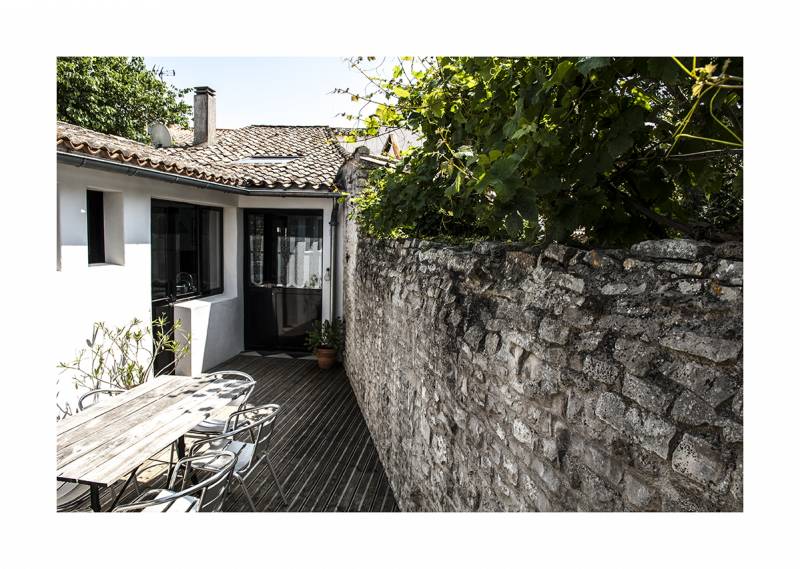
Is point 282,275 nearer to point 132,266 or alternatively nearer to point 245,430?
point 132,266

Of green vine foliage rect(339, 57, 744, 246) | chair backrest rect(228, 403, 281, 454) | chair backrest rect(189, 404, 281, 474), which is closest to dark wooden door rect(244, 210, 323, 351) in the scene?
chair backrest rect(189, 404, 281, 474)

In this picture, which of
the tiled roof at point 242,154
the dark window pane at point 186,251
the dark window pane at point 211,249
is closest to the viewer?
the tiled roof at point 242,154

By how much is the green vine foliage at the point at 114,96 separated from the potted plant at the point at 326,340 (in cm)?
1145

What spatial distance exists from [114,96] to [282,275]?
11.8 m

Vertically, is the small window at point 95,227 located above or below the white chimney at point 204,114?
below

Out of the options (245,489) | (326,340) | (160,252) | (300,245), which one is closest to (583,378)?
(245,489)

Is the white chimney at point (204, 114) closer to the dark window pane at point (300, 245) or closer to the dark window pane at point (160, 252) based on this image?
the dark window pane at point (300, 245)

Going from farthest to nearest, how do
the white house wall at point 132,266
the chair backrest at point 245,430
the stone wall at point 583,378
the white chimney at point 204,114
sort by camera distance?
the white chimney at point 204,114 → the white house wall at point 132,266 → the chair backrest at point 245,430 → the stone wall at point 583,378

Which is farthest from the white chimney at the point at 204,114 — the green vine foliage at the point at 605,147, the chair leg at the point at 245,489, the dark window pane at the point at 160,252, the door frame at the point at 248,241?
the green vine foliage at the point at 605,147

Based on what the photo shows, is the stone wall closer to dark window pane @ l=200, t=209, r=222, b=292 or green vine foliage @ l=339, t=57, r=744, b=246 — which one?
green vine foliage @ l=339, t=57, r=744, b=246

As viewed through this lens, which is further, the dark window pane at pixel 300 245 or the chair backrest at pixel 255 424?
the dark window pane at pixel 300 245

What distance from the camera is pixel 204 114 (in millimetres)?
9953

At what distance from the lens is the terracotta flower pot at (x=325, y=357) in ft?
26.2
